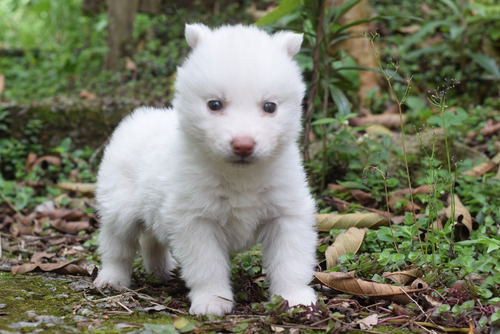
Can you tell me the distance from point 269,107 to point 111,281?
1.57 meters

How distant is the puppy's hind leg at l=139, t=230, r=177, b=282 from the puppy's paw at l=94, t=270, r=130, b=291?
392 millimetres

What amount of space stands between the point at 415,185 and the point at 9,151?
4.45m

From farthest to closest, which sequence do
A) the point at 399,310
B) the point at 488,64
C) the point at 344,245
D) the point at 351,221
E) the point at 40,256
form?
the point at 488,64 < the point at 40,256 < the point at 351,221 < the point at 344,245 < the point at 399,310

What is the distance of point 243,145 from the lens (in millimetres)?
2758

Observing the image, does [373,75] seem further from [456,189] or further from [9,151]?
[9,151]

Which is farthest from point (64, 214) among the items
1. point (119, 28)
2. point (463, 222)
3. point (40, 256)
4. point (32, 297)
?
point (119, 28)

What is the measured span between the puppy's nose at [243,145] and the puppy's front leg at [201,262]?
588 mm

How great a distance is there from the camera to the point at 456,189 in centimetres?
481

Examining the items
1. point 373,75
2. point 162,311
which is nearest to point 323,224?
point 162,311

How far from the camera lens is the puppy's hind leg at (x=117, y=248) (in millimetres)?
3766

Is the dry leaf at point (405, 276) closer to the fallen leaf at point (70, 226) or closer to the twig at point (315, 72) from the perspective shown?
the twig at point (315, 72)

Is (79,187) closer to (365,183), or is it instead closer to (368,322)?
(365,183)

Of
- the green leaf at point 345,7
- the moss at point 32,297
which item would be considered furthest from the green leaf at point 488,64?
the moss at point 32,297

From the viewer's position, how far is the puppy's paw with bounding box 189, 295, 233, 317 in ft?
9.93
